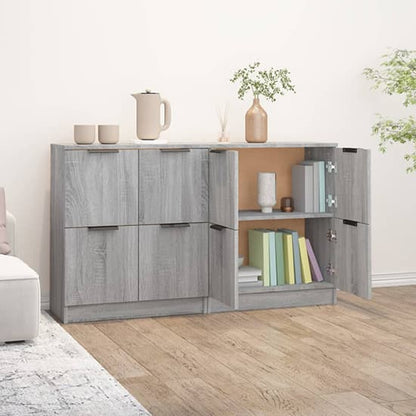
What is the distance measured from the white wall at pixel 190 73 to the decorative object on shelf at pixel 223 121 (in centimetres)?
4

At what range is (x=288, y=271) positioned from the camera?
533cm

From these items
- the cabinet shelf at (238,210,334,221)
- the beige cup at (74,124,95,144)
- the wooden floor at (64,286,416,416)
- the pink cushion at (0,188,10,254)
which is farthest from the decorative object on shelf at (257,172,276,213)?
the pink cushion at (0,188,10,254)

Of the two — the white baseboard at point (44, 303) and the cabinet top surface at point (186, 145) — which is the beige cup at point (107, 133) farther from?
the white baseboard at point (44, 303)

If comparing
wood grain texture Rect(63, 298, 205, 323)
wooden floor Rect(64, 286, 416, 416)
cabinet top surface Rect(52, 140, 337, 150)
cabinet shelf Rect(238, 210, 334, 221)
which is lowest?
wooden floor Rect(64, 286, 416, 416)

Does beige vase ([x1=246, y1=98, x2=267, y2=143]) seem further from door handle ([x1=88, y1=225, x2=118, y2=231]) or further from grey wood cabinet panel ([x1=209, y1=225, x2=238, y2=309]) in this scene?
door handle ([x1=88, y1=225, x2=118, y2=231])

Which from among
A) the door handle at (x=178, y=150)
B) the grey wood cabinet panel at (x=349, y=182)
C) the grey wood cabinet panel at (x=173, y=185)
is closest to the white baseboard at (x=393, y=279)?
the grey wood cabinet panel at (x=349, y=182)

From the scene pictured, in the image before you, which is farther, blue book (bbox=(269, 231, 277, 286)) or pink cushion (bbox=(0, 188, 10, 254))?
blue book (bbox=(269, 231, 277, 286))

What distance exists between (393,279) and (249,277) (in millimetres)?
1247

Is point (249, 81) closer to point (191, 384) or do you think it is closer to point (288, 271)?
point (288, 271)

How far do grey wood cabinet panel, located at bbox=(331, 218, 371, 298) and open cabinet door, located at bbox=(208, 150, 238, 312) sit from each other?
672 millimetres

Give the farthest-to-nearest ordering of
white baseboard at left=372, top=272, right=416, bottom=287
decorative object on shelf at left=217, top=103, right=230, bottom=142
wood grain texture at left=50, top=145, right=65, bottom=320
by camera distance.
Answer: white baseboard at left=372, top=272, right=416, bottom=287 → decorative object on shelf at left=217, top=103, right=230, bottom=142 → wood grain texture at left=50, top=145, right=65, bottom=320

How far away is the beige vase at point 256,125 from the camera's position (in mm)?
5262

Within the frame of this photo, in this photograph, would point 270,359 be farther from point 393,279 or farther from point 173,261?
point 393,279

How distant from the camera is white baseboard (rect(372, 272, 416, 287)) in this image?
6.00 meters
